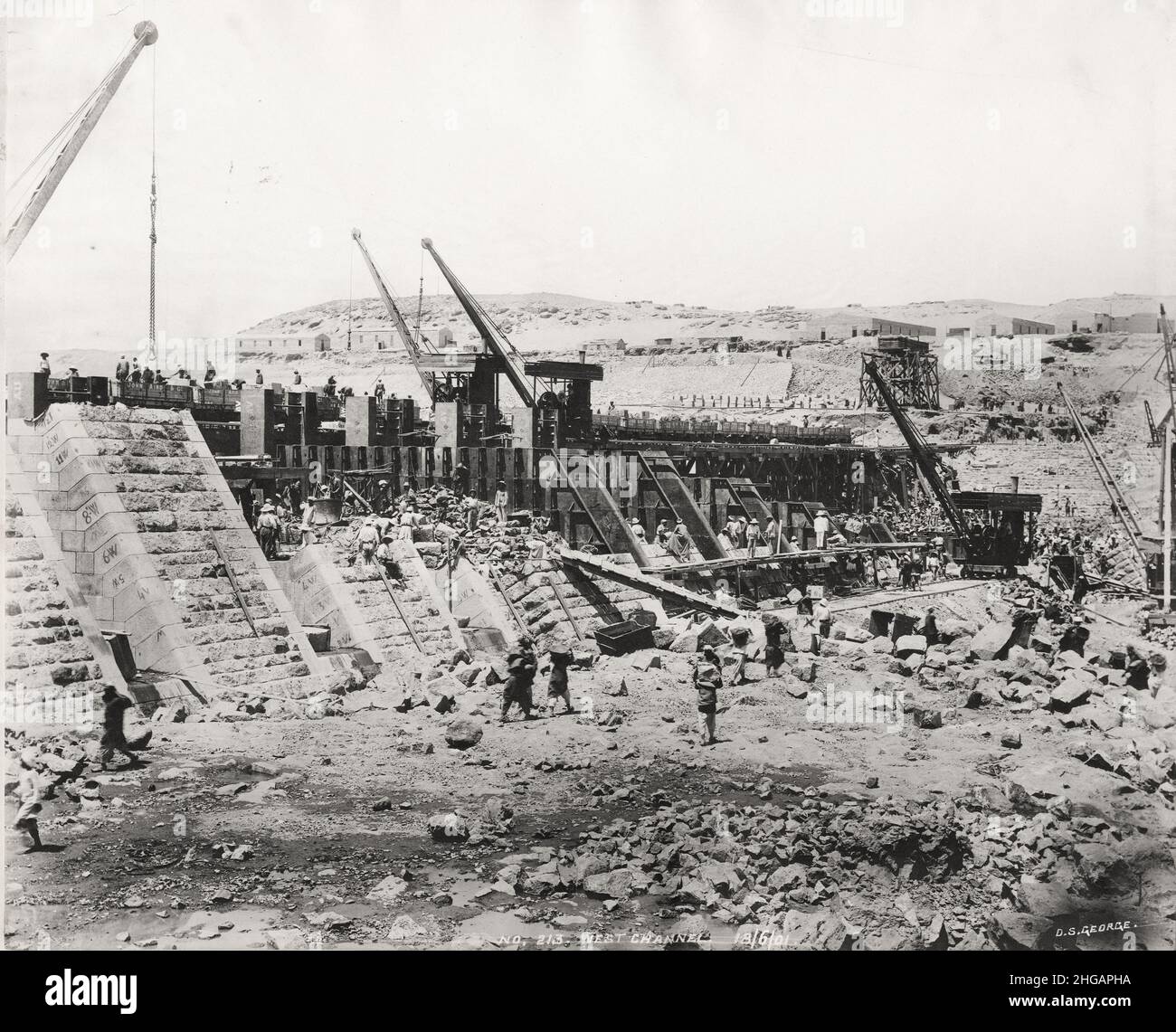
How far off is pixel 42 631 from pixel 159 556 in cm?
137

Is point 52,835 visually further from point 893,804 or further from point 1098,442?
point 1098,442

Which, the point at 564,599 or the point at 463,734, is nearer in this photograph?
the point at 463,734

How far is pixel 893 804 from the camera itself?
348 inches

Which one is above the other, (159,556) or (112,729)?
(159,556)

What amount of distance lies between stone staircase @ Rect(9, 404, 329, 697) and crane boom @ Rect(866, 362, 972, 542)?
872 cm

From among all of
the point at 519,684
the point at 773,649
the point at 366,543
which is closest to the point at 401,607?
the point at 366,543

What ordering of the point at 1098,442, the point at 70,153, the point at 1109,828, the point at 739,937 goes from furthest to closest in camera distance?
1. the point at 1098,442
2. the point at 70,153
3. the point at 1109,828
4. the point at 739,937

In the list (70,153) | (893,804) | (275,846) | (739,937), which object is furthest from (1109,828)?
(70,153)

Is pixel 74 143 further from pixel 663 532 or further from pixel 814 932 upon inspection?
pixel 814 932

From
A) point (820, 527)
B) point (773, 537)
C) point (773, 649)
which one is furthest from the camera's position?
point (773, 537)

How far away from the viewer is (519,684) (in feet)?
32.8

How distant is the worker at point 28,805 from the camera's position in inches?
317
